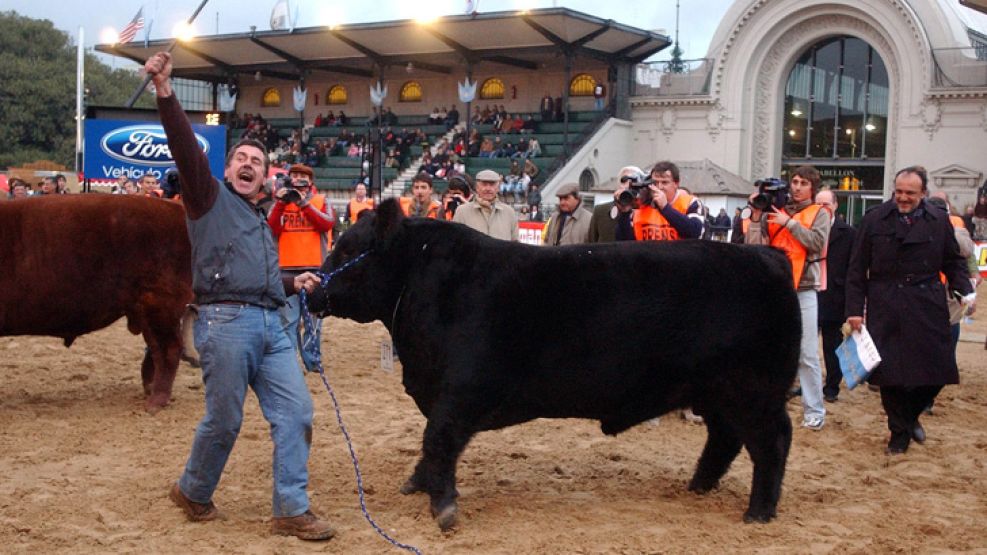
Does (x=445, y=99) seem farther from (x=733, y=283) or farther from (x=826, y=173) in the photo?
(x=733, y=283)

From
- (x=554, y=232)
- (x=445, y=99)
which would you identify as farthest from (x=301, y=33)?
(x=554, y=232)

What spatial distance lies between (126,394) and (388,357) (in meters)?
3.65

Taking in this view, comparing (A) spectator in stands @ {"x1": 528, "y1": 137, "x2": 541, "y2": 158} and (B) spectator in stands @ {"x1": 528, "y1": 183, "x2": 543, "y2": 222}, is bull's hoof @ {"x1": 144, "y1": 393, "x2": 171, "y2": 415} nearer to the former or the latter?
(B) spectator in stands @ {"x1": 528, "y1": 183, "x2": 543, "y2": 222}

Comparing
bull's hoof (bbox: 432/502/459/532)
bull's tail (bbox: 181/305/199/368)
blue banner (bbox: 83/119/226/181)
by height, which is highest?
blue banner (bbox: 83/119/226/181)

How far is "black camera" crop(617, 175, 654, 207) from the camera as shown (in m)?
6.69

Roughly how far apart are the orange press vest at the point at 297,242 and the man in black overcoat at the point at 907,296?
14.1ft

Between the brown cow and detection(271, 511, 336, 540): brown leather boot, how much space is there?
3275mm

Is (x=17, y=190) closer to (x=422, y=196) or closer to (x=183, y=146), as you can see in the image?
(x=422, y=196)

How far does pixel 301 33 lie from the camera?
3666 cm

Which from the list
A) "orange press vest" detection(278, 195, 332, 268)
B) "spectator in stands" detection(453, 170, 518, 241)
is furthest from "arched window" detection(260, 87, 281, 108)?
"spectator in stands" detection(453, 170, 518, 241)

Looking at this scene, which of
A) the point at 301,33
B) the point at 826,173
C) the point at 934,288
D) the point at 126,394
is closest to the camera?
the point at 934,288

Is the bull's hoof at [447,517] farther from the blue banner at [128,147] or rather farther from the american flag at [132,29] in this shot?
the american flag at [132,29]

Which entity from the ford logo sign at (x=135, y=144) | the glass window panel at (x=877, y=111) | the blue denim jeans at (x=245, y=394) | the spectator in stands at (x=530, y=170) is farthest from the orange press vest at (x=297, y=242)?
the glass window panel at (x=877, y=111)

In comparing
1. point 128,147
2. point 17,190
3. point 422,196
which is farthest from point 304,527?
point 17,190
